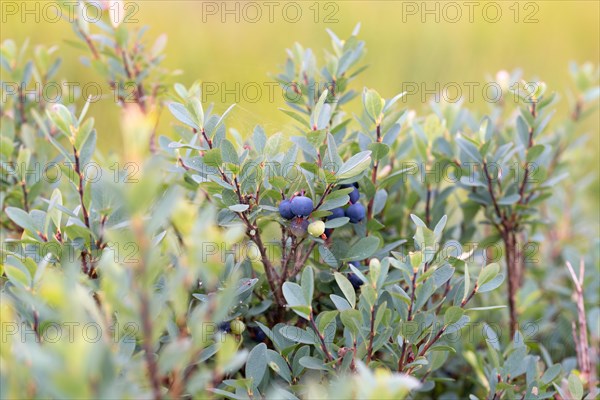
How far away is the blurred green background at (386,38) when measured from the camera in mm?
3572

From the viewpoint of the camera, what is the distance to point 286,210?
3.55 feet

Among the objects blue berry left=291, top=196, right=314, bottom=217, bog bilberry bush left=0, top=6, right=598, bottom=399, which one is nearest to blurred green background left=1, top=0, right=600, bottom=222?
bog bilberry bush left=0, top=6, right=598, bottom=399

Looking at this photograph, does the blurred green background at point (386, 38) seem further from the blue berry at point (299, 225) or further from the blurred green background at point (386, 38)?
the blue berry at point (299, 225)

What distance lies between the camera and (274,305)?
49.8 inches

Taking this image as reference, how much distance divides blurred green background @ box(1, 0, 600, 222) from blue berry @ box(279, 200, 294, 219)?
7.68ft

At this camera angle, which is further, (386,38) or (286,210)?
(386,38)

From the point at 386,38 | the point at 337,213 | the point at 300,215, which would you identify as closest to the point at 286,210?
the point at 300,215

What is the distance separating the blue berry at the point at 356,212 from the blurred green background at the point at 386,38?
2.25m

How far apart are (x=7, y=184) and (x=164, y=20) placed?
9.09ft

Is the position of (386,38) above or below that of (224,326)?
above

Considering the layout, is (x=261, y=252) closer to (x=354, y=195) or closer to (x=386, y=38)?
(x=354, y=195)

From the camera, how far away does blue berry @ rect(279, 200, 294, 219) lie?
108cm

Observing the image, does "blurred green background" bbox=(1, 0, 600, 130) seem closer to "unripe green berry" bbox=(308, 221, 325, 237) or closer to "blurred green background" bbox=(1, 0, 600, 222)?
"blurred green background" bbox=(1, 0, 600, 222)

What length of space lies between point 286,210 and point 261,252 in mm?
97
